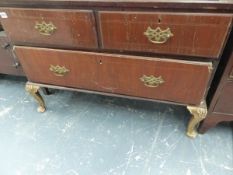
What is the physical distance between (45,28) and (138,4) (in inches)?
→ 16.4

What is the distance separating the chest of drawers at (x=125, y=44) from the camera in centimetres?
72

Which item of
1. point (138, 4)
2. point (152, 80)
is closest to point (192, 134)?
point (152, 80)

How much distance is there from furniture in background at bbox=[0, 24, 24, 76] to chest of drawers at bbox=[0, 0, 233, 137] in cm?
30

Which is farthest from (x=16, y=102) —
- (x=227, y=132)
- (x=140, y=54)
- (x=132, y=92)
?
(x=227, y=132)

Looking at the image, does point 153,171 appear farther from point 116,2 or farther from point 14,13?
point 14,13

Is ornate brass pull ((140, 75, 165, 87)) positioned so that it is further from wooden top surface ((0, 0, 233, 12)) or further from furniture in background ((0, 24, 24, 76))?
furniture in background ((0, 24, 24, 76))

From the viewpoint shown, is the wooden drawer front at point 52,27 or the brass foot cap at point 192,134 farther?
the brass foot cap at point 192,134

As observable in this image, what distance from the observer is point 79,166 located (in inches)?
42.8

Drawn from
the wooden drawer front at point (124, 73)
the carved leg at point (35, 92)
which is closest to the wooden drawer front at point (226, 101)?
the wooden drawer front at point (124, 73)

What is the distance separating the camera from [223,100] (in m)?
0.95

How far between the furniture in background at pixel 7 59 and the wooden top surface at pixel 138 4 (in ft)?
1.49

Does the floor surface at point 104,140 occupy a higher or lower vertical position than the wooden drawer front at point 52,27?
lower

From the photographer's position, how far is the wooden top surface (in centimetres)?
65

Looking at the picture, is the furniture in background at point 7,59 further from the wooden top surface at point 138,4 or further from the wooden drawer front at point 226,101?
the wooden drawer front at point 226,101
